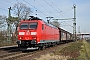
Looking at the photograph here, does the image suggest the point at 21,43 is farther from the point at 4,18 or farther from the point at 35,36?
the point at 4,18

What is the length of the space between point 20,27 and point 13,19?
31357mm

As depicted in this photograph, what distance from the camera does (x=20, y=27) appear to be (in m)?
21.6

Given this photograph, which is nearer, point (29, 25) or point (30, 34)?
point (30, 34)

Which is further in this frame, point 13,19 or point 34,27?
point 13,19

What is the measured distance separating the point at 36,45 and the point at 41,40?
4.16 ft

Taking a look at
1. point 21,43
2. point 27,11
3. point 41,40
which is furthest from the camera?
point 27,11

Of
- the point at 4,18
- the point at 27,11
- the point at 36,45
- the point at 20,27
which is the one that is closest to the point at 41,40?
→ the point at 36,45

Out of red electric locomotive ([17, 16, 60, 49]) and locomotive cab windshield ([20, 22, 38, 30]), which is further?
locomotive cab windshield ([20, 22, 38, 30])

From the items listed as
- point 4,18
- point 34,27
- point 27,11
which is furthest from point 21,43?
point 27,11

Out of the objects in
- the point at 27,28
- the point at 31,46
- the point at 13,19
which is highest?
the point at 13,19

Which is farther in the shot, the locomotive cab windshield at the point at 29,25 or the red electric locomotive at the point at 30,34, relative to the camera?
the locomotive cab windshield at the point at 29,25

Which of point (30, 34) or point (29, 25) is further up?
point (29, 25)

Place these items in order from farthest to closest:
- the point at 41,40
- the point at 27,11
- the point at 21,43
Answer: the point at 27,11
the point at 41,40
the point at 21,43

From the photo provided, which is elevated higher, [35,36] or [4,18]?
[4,18]
